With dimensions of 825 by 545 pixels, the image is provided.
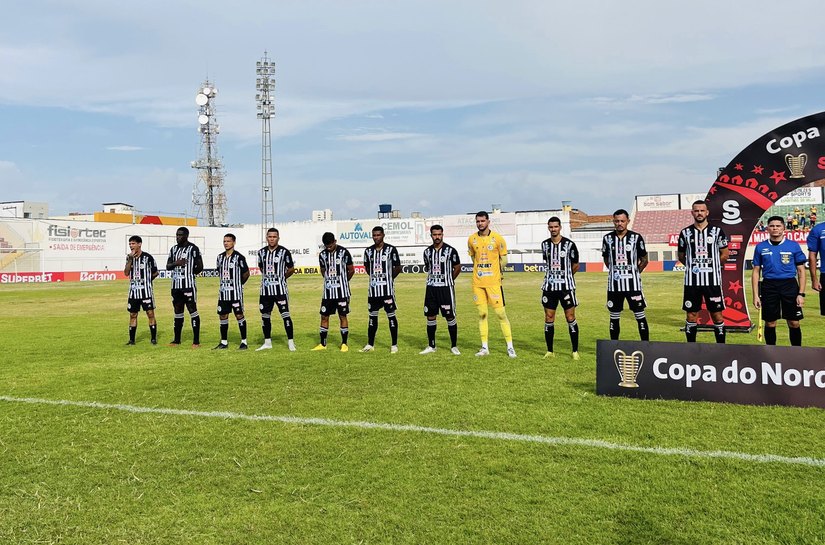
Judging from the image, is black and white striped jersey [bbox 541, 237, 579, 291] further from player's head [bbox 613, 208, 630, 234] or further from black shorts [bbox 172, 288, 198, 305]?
black shorts [bbox 172, 288, 198, 305]

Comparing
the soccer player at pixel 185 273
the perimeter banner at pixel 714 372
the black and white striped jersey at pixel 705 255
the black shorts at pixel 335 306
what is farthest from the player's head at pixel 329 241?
the black and white striped jersey at pixel 705 255

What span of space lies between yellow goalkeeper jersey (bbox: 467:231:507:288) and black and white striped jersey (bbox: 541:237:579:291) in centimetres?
73

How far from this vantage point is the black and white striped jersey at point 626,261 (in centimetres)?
970

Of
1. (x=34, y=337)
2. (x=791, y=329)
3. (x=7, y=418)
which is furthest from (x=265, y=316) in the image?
(x=791, y=329)

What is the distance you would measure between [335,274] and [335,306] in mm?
586

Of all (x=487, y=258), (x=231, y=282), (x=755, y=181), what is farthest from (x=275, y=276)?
(x=755, y=181)

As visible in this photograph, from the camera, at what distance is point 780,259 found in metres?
9.30

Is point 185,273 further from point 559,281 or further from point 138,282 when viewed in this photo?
point 559,281

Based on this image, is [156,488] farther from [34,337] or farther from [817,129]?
[817,129]

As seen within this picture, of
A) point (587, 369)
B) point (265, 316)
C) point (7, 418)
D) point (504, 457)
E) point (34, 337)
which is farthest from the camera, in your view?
point (34, 337)

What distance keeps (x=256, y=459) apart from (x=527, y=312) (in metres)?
14.5

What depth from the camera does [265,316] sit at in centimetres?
1146

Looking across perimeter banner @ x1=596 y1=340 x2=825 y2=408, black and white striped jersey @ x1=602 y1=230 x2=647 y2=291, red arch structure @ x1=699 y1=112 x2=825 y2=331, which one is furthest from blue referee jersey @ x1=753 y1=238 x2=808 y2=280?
perimeter banner @ x1=596 y1=340 x2=825 y2=408

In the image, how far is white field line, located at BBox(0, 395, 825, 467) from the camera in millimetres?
4789
